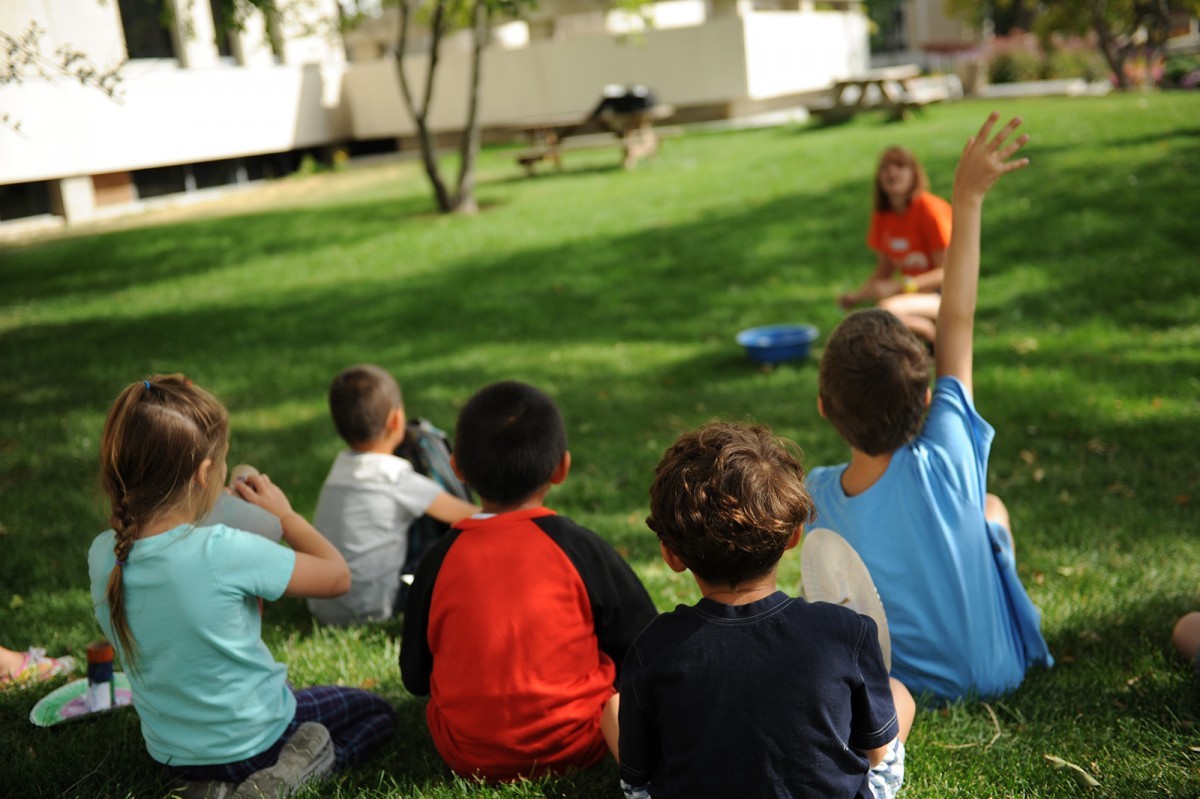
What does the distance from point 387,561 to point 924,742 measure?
2.04 meters

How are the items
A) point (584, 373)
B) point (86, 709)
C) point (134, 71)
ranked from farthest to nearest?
1. point (134, 71)
2. point (584, 373)
3. point (86, 709)

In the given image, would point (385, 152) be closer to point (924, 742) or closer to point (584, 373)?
point (584, 373)

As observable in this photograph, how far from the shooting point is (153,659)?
2.69 m

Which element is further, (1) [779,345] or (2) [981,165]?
(1) [779,345]

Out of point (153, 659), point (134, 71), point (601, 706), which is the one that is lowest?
point (601, 706)

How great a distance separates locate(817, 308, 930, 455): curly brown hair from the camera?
2.90 metres

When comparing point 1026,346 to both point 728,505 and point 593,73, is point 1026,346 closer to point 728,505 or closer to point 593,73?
point 728,505

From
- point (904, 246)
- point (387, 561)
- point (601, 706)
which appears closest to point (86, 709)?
point (387, 561)

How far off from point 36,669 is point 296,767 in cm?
139

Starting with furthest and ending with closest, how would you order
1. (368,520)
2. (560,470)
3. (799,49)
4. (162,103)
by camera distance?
1. (799,49)
2. (162,103)
3. (368,520)
4. (560,470)

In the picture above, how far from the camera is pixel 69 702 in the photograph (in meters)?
3.37

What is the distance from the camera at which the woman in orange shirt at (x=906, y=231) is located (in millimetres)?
6144

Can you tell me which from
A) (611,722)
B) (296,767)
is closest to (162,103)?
(296,767)

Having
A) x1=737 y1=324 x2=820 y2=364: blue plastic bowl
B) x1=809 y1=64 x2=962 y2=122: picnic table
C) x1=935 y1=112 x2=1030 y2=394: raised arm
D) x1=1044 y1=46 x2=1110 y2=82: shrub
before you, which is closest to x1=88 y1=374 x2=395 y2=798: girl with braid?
x1=935 y1=112 x2=1030 y2=394: raised arm
